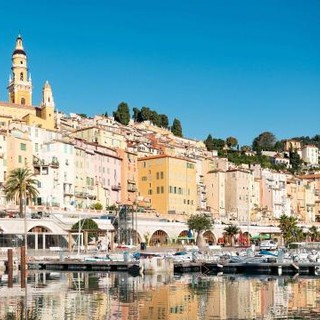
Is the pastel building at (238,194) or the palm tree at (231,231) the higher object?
the pastel building at (238,194)

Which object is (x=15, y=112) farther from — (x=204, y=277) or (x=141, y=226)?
(x=204, y=277)

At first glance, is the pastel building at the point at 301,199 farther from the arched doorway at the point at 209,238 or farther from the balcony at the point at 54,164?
the balcony at the point at 54,164

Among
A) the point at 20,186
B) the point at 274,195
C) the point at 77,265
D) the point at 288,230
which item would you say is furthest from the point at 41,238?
the point at 274,195

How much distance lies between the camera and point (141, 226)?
112 m

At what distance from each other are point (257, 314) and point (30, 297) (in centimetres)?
1701

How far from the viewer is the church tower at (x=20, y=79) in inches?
6344

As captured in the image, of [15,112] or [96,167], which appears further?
[15,112]

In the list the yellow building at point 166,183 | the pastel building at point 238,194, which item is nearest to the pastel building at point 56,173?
the yellow building at point 166,183

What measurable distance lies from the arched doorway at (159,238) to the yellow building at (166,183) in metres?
19.1

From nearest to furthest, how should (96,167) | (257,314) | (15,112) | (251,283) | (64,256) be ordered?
(257,314) → (251,283) → (64,256) → (96,167) → (15,112)

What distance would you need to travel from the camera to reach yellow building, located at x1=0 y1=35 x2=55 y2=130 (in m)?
133

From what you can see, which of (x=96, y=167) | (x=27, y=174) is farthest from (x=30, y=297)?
(x=96, y=167)

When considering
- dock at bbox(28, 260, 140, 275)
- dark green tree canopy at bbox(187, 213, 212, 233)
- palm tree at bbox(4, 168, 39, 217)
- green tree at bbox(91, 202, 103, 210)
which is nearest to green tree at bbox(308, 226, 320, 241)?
dark green tree canopy at bbox(187, 213, 212, 233)

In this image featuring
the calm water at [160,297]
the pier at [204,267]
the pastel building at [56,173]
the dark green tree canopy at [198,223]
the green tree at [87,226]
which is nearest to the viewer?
the calm water at [160,297]
